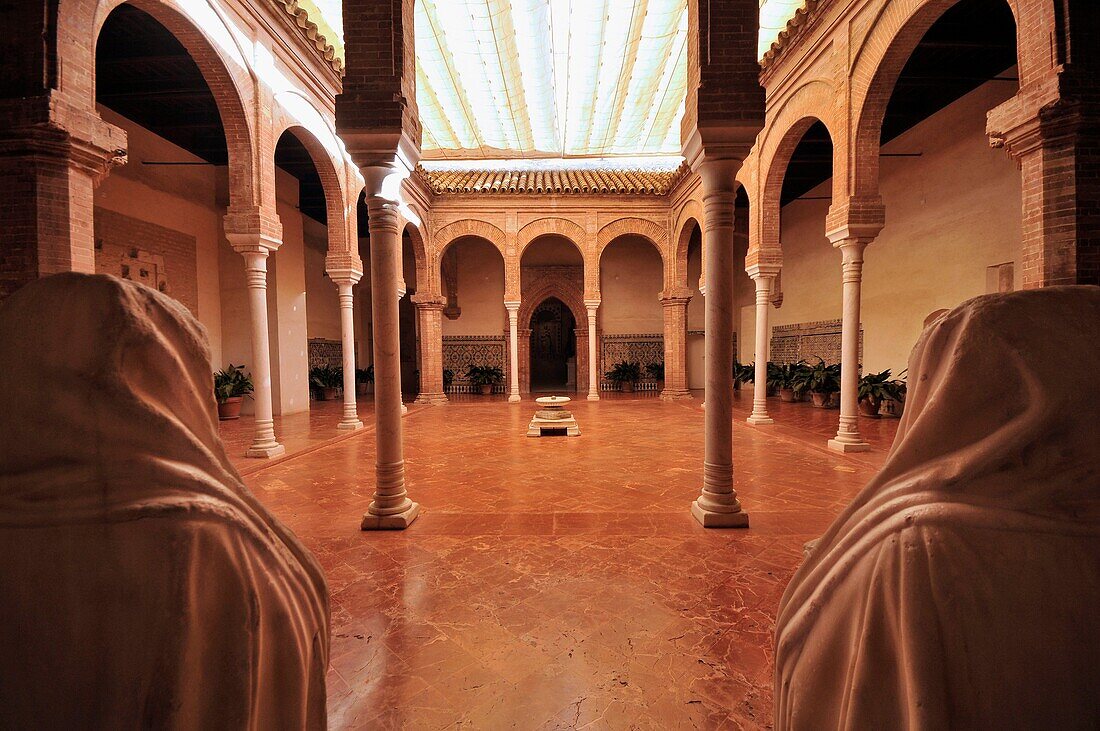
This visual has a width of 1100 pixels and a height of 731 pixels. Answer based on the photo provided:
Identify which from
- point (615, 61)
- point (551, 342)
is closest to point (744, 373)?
point (551, 342)

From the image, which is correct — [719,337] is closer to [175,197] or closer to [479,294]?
[175,197]

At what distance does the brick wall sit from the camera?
8938mm

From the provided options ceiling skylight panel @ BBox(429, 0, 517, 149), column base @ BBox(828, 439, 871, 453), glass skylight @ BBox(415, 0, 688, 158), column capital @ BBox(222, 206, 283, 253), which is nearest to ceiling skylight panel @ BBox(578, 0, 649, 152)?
glass skylight @ BBox(415, 0, 688, 158)

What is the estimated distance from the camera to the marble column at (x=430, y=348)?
47.3ft

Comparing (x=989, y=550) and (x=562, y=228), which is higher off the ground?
(x=562, y=228)

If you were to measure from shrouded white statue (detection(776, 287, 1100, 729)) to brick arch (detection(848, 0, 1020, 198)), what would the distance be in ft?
23.0

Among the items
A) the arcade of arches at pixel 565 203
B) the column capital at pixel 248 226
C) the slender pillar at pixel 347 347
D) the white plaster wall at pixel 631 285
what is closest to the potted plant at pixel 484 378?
the arcade of arches at pixel 565 203

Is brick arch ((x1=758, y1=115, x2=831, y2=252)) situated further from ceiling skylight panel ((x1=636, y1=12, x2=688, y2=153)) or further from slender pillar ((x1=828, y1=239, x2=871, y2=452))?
slender pillar ((x1=828, y1=239, x2=871, y2=452))

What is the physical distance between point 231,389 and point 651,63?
1159cm

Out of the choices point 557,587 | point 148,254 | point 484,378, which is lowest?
point 557,587

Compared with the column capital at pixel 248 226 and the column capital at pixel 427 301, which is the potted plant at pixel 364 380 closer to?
the column capital at pixel 427 301

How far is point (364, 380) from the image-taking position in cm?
1806

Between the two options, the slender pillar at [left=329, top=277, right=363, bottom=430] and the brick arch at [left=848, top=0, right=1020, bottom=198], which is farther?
the slender pillar at [left=329, top=277, right=363, bottom=430]

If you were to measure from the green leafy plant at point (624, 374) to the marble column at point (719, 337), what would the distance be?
1371 cm
